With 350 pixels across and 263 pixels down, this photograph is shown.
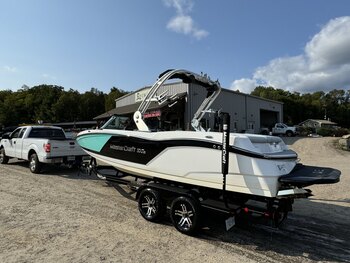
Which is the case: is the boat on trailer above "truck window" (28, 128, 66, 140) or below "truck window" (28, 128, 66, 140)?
below

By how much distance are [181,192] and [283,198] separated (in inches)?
71.9

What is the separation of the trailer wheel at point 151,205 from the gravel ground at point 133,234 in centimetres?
15

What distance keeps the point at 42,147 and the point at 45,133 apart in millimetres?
1985

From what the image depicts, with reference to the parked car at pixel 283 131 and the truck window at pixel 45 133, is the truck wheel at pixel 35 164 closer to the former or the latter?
the truck window at pixel 45 133

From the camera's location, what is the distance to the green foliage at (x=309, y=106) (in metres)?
94.5

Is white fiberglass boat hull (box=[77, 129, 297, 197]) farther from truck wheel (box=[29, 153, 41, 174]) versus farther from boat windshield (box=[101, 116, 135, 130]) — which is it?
truck wheel (box=[29, 153, 41, 174])

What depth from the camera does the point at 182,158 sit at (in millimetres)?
6184

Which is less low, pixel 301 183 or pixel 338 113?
pixel 338 113

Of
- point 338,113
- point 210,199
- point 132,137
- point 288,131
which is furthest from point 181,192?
point 338,113

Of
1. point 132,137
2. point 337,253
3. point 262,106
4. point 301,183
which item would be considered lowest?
point 337,253

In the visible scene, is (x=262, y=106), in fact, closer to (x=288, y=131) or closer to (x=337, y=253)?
(x=288, y=131)

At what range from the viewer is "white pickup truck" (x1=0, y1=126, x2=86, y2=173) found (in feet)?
39.1

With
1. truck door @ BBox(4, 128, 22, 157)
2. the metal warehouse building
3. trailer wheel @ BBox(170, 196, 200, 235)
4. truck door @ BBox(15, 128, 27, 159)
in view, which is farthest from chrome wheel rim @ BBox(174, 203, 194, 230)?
the metal warehouse building

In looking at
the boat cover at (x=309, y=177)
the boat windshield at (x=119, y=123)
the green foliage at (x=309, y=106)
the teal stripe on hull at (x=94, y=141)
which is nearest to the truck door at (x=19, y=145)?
the teal stripe on hull at (x=94, y=141)
